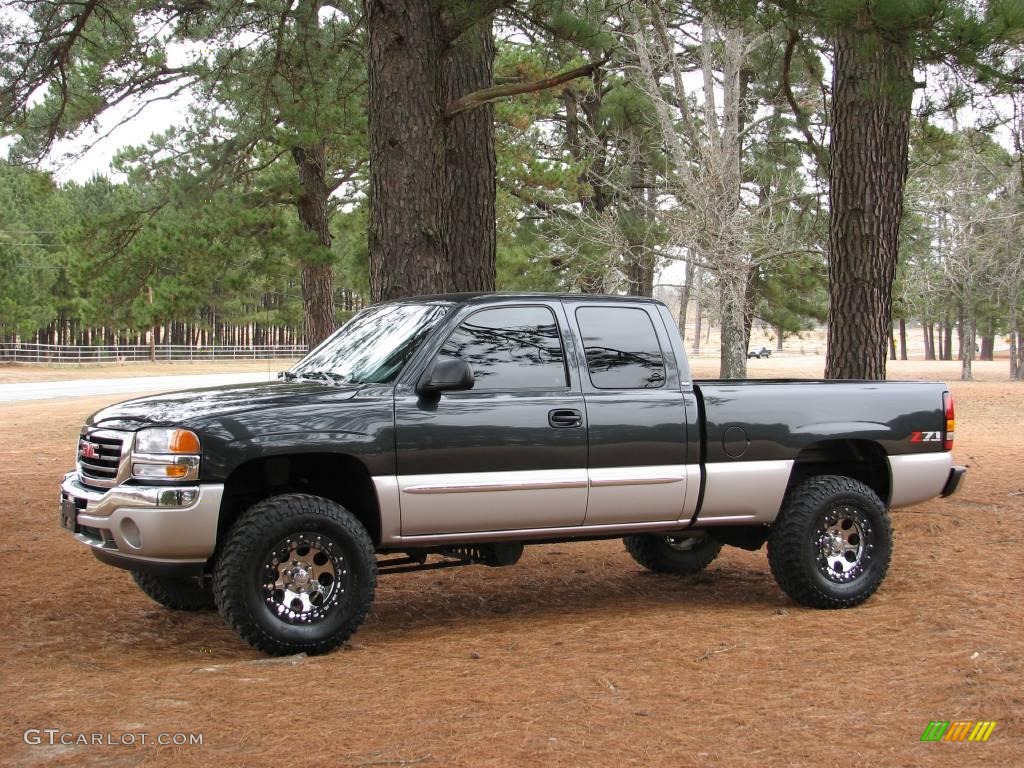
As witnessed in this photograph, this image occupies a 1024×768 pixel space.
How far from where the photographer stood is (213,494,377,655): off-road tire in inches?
232

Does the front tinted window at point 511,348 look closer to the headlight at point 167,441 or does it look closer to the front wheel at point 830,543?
the headlight at point 167,441

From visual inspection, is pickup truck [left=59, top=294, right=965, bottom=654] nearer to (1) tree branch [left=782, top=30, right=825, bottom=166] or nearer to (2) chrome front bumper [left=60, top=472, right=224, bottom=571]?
(2) chrome front bumper [left=60, top=472, right=224, bottom=571]

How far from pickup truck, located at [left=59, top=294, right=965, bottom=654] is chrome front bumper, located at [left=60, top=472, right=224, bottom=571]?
0.04 ft

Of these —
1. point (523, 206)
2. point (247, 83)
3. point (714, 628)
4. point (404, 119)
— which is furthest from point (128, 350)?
point (714, 628)

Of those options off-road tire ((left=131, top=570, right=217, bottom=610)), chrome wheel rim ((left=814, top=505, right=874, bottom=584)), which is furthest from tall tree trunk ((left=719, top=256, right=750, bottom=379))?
off-road tire ((left=131, top=570, right=217, bottom=610))

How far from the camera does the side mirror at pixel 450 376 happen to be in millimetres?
6203

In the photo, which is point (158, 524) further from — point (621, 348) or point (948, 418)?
point (948, 418)

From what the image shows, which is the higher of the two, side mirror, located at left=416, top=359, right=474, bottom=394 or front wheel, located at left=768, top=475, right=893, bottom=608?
side mirror, located at left=416, top=359, right=474, bottom=394

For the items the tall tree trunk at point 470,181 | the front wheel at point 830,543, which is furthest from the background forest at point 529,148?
the front wheel at point 830,543

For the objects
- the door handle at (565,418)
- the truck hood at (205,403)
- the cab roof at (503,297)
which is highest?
the cab roof at (503,297)

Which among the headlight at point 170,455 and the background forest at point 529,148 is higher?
the background forest at point 529,148

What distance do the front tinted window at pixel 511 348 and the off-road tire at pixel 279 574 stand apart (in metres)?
1.16

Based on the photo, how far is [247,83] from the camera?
56.8 ft

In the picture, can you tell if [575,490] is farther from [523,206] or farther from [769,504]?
[523,206]
